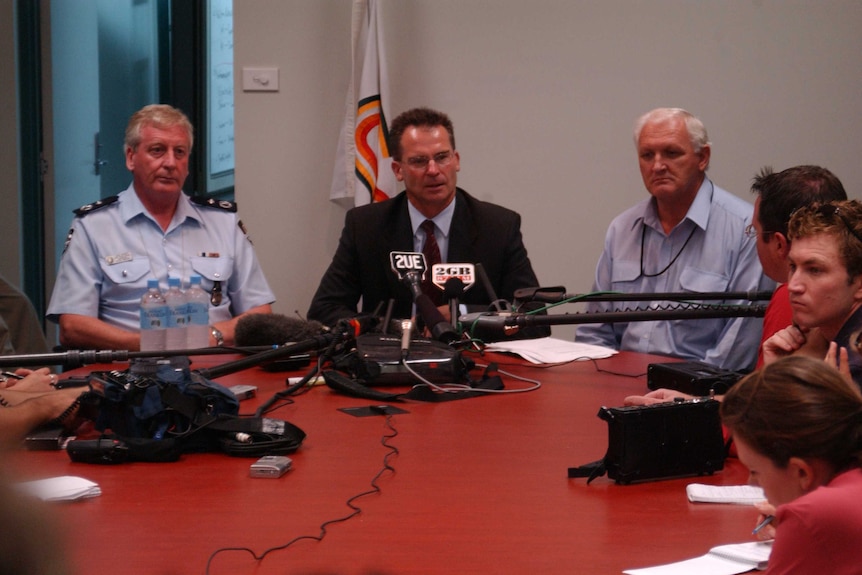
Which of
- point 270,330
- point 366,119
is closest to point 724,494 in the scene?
point 270,330

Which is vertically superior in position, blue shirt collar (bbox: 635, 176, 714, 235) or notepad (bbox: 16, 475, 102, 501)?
blue shirt collar (bbox: 635, 176, 714, 235)

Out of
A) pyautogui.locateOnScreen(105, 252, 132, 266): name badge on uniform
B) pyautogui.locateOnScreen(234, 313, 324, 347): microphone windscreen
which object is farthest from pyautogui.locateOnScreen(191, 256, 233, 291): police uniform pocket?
pyautogui.locateOnScreen(234, 313, 324, 347): microphone windscreen

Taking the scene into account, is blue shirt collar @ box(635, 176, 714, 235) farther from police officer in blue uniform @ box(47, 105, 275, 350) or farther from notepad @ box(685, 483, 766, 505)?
notepad @ box(685, 483, 766, 505)

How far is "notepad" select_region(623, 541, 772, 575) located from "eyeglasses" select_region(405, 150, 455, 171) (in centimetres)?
227

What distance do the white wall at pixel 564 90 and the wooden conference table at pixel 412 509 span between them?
2.56 metres

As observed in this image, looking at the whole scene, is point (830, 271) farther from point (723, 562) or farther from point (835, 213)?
point (723, 562)

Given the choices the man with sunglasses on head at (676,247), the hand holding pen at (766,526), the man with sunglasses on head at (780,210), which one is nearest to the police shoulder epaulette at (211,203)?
the man with sunglasses on head at (676,247)

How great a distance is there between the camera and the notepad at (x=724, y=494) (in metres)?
1.61

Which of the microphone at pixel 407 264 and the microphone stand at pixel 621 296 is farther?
the microphone at pixel 407 264

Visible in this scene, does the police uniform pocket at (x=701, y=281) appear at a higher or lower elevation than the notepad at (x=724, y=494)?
higher

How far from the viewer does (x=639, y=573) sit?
1.31 metres

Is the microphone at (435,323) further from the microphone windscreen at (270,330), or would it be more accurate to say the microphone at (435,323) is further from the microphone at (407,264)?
the microphone windscreen at (270,330)

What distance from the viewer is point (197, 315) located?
10.1 feet

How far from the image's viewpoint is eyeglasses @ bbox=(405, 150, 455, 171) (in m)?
3.51
